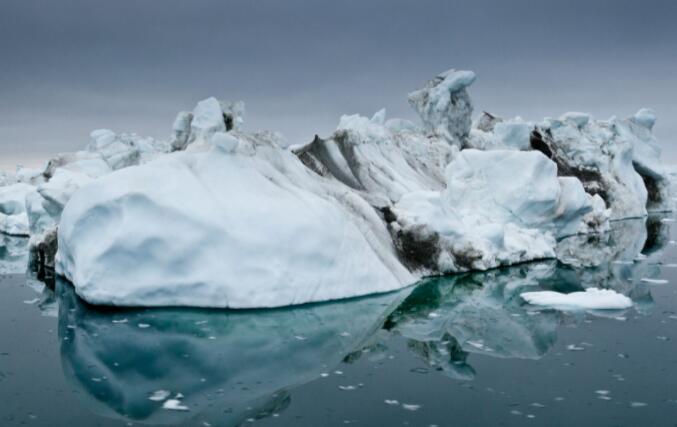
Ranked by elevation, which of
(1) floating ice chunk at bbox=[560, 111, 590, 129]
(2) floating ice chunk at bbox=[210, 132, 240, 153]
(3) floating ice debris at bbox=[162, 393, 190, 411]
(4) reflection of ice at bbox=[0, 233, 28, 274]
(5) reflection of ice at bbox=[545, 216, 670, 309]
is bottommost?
(4) reflection of ice at bbox=[0, 233, 28, 274]

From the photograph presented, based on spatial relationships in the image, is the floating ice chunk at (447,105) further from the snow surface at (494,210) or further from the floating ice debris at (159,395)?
the floating ice debris at (159,395)

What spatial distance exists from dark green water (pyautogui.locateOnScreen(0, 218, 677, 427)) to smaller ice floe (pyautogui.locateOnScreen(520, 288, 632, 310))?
44 cm

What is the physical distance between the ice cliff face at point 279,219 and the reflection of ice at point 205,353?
676 mm

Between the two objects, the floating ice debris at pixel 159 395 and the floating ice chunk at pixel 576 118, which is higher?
the floating ice chunk at pixel 576 118

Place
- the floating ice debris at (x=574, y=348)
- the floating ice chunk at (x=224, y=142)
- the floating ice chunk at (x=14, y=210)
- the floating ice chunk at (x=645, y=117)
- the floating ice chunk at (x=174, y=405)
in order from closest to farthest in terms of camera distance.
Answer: the floating ice chunk at (x=174, y=405) → the floating ice debris at (x=574, y=348) → the floating ice chunk at (x=224, y=142) → the floating ice chunk at (x=14, y=210) → the floating ice chunk at (x=645, y=117)

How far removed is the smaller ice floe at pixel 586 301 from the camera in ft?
39.5

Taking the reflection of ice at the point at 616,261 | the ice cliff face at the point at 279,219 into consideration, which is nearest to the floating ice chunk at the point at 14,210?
the ice cliff face at the point at 279,219

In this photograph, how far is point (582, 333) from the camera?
10.2 metres

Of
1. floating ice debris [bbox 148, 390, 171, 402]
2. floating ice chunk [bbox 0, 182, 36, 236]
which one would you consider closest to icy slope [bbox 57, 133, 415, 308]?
floating ice debris [bbox 148, 390, 171, 402]

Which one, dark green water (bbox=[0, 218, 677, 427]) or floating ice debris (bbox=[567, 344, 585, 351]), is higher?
floating ice debris (bbox=[567, 344, 585, 351])

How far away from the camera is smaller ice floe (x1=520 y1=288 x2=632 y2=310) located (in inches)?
474

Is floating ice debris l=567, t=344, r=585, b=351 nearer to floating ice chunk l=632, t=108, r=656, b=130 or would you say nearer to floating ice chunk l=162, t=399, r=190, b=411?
floating ice chunk l=162, t=399, r=190, b=411

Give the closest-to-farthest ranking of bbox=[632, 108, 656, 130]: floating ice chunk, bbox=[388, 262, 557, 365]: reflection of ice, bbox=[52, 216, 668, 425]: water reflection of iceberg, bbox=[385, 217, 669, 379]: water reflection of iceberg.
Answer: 1. bbox=[52, 216, 668, 425]: water reflection of iceberg
2. bbox=[385, 217, 669, 379]: water reflection of iceberg
3. bbox=[388, 262, 557, 365]: reflection of ice
4. bbox=[632, 108, 656, 130]: floating ice chunk

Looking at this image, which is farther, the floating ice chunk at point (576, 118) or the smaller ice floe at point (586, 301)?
the floating ice chunk at point (576, 118)
